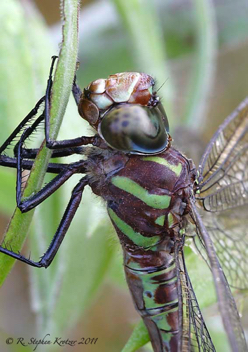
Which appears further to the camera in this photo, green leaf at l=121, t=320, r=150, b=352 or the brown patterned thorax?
the brown patterned thorax

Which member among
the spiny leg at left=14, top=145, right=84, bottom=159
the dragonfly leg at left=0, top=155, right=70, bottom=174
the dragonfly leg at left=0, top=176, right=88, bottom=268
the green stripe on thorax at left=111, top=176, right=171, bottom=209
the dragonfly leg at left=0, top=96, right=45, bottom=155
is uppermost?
the dragonfly leg at left=0, top=96, right=45, bottom=155

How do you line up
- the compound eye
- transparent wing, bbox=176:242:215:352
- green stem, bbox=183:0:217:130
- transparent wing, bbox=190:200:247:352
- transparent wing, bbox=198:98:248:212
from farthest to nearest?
1. green stem, bbox=183:0:217:130
2. transparent wing, bbox=198:98:248:212
3. transparent wing, bbox=176:242:215:352
4. the compound eye
5. transparent wing, bbox=190:200:247:352

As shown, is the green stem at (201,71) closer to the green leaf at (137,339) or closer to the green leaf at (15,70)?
the green leaf at (15,70)

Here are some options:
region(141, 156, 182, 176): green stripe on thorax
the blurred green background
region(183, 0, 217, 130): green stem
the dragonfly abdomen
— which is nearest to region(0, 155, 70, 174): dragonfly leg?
the blurred green background

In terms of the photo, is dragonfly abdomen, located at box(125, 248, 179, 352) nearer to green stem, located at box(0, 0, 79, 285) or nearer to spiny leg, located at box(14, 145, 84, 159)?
spiny leg, located at box(14, 145, 84, 159)

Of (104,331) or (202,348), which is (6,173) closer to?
(202,348)

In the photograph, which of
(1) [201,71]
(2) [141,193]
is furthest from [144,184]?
(1) [201,71]

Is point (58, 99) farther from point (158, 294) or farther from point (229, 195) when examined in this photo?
point (229, 195)
